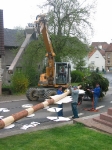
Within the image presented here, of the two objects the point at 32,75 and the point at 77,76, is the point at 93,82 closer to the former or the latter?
the point at 32,75

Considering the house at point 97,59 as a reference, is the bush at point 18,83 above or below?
below

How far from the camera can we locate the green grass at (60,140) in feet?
25.5

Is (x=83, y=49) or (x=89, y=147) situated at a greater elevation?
(x=83, y=49)

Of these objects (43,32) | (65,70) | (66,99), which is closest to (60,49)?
(65,70)

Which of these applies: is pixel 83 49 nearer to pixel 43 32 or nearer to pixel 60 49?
pixel 60 49

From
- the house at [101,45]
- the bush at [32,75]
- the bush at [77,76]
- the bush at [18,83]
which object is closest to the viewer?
the bush at [18,83]

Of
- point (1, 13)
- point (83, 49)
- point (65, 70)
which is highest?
point (1, 13)

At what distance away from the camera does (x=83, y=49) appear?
28359 millimetres

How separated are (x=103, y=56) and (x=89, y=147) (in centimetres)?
8159

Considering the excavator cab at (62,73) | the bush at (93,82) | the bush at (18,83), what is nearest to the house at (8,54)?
the bush at (18,83)

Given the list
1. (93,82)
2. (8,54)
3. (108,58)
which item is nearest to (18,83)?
(93,82)

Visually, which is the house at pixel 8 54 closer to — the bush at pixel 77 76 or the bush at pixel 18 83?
the bush at pixel 18 83

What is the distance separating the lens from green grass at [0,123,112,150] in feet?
25.5

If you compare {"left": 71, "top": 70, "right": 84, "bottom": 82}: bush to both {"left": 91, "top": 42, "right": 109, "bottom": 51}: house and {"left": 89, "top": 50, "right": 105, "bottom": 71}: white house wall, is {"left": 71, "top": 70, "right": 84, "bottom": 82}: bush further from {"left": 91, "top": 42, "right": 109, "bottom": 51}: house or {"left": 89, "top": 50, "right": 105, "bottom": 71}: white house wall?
{"left": 91, "top": 42, "right": 109, "bottom": 51}: house
